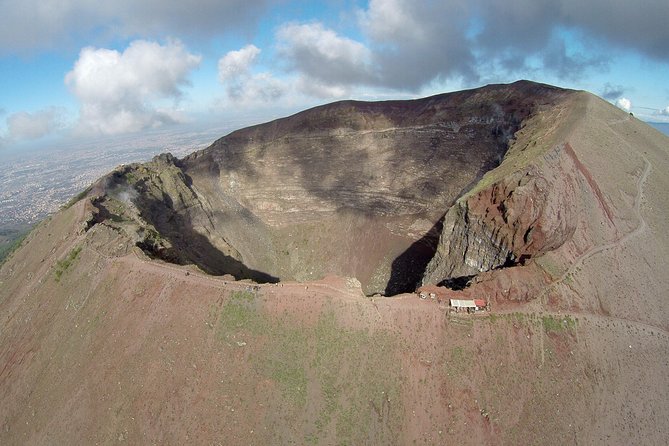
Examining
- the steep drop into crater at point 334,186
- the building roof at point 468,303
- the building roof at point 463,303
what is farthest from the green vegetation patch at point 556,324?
the steep drop into crater at point 334,186

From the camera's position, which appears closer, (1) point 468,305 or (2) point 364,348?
(2) point 364,348

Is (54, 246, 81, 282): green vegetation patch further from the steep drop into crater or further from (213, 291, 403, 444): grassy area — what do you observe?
(213, 291, 403, 444): grassy area

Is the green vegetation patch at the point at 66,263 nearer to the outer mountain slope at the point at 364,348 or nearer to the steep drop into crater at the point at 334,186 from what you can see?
the outer mountain slope at the point at 364,348

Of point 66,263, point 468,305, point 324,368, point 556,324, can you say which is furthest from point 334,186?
point 556,324

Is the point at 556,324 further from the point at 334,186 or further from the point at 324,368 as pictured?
the point at 334,186

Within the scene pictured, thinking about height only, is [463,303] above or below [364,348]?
above
